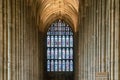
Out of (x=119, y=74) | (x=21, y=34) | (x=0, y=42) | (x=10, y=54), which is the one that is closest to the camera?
(x=119, y=74)

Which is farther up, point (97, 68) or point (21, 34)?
point (21, 34)

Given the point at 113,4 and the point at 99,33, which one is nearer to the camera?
the point at 113,4

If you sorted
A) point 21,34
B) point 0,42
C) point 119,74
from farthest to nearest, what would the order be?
1. point 21,34
2. point 0,42
3. point 119,74

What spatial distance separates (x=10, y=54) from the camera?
28.8 m

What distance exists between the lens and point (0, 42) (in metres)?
25.4

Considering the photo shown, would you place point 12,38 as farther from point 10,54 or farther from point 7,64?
point 7,64

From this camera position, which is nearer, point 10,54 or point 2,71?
point 2,71

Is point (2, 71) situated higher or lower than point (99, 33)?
lower

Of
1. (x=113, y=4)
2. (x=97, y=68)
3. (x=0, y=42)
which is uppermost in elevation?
(x=113, y=4)

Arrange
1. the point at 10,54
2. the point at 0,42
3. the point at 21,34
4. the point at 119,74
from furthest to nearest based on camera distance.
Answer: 1. the point at 21,34
2. the point at 10,54
3. the point at 0,42
4. the point at 119,74

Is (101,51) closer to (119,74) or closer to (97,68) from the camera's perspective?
(97,68)

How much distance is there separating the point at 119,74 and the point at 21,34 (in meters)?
14.8

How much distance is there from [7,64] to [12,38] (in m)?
3.97

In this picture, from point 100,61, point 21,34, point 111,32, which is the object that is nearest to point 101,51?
point 100,61
